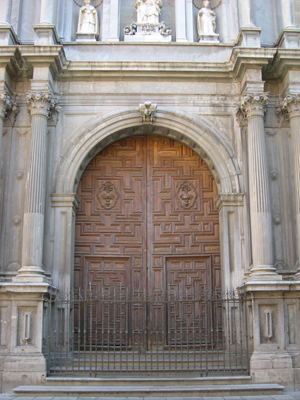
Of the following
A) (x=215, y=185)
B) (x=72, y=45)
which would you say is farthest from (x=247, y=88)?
(x=72, y=45)

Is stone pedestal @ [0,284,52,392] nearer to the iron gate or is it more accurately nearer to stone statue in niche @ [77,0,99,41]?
the iron gate

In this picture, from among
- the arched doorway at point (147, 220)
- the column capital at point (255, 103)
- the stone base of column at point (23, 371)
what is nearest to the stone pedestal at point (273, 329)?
the arched doorway at point (147, 220)

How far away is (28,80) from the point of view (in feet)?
38.7

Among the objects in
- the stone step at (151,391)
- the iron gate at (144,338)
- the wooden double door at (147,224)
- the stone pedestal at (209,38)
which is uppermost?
Result: the stone pedestal at (209,38)

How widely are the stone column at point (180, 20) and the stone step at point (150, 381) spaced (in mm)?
7381

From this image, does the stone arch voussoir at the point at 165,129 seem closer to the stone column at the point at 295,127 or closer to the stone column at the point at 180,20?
the stone column at the point at 295,127

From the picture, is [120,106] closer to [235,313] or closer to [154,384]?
[235,313]

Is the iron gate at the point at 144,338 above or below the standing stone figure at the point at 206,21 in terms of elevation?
below

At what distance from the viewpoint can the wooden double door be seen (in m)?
11.6

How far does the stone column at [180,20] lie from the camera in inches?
486

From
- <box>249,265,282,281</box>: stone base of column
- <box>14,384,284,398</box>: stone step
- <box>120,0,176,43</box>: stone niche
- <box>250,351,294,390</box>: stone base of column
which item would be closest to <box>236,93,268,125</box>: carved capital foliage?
<box>120,0,176,43</box>: stone niche

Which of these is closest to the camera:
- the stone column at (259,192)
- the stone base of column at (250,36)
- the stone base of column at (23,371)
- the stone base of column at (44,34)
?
the stone base of column at (23,371)

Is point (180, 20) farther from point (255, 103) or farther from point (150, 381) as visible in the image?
point (150, 381)

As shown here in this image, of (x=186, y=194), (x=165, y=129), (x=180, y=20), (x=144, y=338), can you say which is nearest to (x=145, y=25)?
A: (x=180, y=20)
